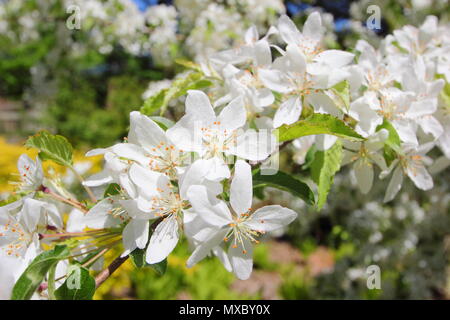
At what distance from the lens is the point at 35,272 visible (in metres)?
0.68

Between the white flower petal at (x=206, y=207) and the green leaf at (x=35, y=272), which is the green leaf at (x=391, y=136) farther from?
the green leaf at (x=35, y=272)

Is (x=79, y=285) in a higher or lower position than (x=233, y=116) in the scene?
lower

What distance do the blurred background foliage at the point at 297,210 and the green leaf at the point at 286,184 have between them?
1.34 feet

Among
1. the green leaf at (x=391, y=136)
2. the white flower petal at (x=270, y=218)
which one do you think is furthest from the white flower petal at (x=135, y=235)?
the green leaf at (x=391, y=136)

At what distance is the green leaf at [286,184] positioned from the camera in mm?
828

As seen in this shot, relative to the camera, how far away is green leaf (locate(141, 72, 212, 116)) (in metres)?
1.04

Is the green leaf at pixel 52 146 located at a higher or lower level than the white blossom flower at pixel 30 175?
higher

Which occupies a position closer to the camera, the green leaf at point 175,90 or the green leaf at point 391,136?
the green leaf at point 391,136

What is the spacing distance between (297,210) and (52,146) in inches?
160

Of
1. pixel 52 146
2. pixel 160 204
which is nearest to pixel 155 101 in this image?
pixel 52 146

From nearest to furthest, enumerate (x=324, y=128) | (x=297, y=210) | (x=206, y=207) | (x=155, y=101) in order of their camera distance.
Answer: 1. (x=206, y=207)
2. (x=324, y=128)
3. (x=155, y=101)
4. (x=297, y=210)

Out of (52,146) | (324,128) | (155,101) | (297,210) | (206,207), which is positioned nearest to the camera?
(206,207)

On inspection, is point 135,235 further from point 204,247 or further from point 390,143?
point 390,143

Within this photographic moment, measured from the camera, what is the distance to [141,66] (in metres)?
7.66
